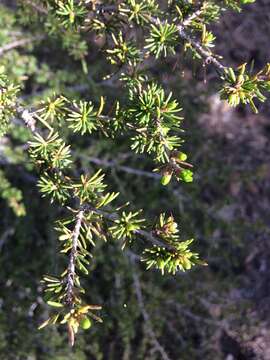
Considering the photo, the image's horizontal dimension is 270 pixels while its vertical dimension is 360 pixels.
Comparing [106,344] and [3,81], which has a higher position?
[3,81]

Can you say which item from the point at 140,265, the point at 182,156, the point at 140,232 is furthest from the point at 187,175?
the point at 140,265

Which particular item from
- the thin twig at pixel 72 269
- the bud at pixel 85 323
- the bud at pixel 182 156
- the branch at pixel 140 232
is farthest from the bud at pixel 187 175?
the bud at pixel 85 323

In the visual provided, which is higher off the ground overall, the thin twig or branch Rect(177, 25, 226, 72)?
branch Rect(177, 25, 226, 72)

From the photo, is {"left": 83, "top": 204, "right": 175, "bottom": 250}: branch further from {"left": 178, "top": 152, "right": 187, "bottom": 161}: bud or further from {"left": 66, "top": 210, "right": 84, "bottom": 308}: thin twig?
{"left": 178, "top": 152, "right": 187, "bottom": 161}: bud

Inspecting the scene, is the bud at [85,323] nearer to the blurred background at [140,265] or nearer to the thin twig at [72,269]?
the thin twig at [72,269]

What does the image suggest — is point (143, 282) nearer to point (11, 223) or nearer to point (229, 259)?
point (229, 259)

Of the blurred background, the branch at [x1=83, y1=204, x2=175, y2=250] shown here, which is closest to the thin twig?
the branch at [x1=83, y1=204, x2=175, y2=250]

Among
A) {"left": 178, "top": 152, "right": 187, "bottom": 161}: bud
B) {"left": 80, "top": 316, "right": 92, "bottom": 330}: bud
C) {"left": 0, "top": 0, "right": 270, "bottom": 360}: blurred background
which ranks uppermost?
{"left": 178, "top": 152, "right": 187, "bottom": 161}: bud

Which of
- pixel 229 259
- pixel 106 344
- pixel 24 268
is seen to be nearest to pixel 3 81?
pixel 24 268
